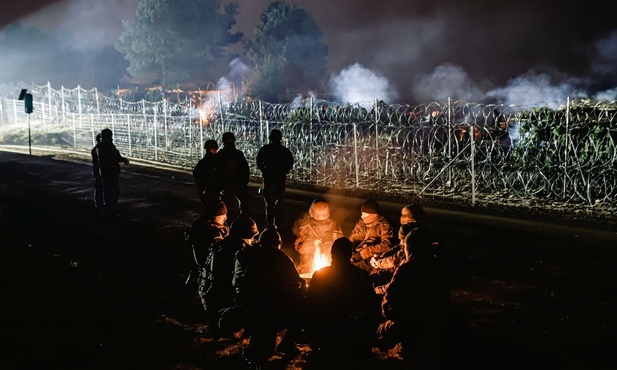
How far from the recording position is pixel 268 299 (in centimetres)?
498

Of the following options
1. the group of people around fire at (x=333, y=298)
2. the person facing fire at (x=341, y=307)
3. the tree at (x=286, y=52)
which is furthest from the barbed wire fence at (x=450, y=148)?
the tree at (x=286, y=52)

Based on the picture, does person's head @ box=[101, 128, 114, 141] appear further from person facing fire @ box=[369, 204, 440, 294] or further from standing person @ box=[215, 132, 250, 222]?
person facing fire @ box=[369, 204, 440, 294]

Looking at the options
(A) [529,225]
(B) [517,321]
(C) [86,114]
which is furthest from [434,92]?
(B) [517,321]

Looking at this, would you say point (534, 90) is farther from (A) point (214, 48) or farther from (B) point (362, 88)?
(A) point (214, 48)

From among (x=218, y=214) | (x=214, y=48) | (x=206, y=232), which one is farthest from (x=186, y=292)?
(x=214, y=48)

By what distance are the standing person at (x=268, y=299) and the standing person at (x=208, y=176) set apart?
4.49 m

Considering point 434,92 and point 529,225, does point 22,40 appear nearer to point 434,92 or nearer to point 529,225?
point 434,92

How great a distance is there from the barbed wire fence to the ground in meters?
2.03

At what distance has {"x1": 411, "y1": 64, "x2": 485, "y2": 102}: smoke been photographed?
3144cm

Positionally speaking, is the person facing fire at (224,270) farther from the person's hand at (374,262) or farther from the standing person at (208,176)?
the standing person at (208,176)

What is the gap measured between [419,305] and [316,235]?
102 inches

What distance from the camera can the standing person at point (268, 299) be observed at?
4.93m

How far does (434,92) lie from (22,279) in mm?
29745

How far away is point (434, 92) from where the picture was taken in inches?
1346
